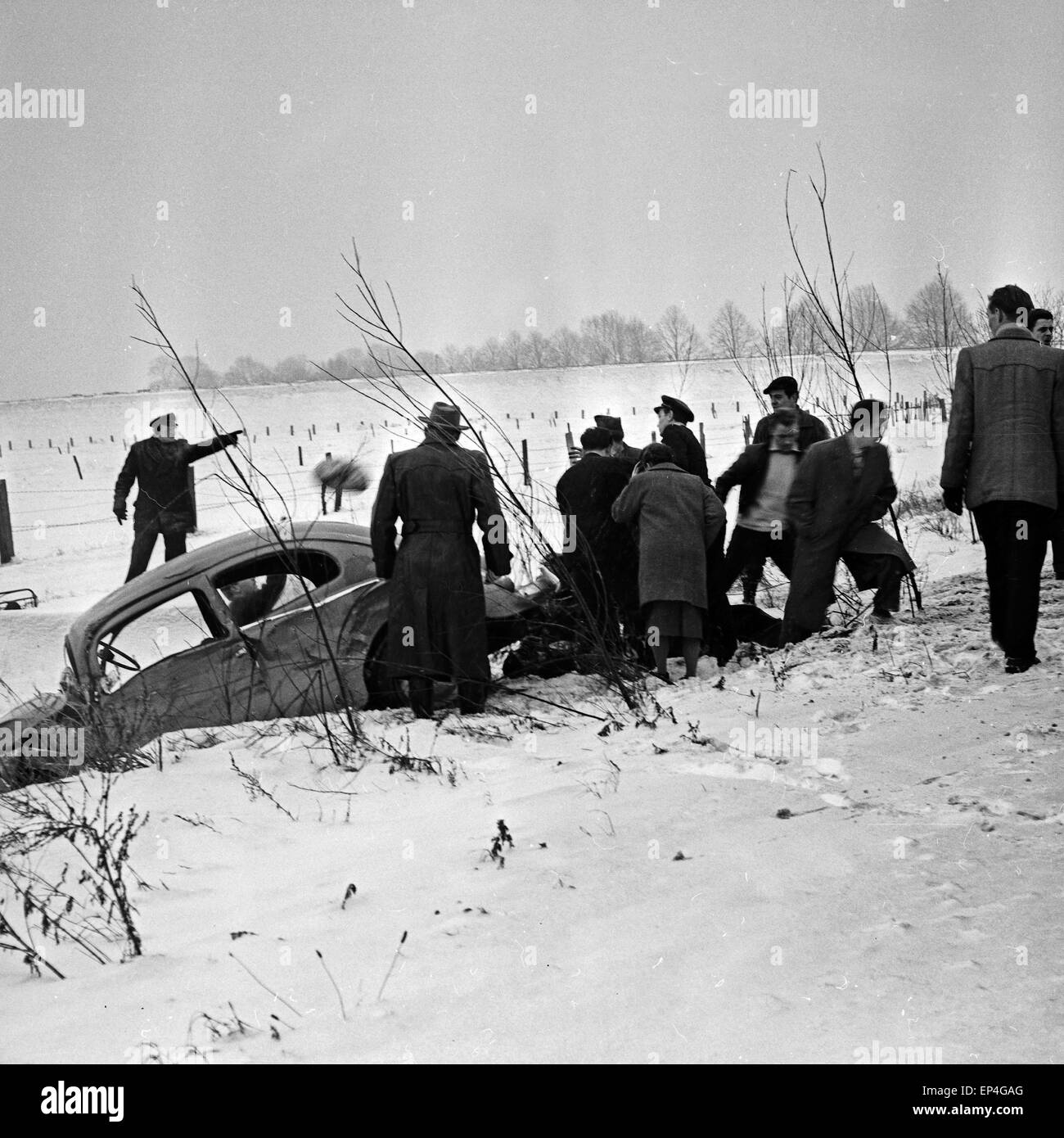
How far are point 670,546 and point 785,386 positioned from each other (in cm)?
153

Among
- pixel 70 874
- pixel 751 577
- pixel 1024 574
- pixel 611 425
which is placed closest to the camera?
pixel 70 874

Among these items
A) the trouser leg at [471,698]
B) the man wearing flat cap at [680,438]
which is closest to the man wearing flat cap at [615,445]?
the man wearing flat cap at [680,438]

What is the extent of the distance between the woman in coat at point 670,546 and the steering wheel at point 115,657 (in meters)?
2.90

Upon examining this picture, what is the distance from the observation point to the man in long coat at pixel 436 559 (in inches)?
252

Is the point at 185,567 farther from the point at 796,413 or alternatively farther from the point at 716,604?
the point at 796,413

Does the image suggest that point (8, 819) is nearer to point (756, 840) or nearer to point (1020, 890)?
point (756, 840)

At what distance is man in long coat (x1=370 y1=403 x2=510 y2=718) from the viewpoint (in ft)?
21.0

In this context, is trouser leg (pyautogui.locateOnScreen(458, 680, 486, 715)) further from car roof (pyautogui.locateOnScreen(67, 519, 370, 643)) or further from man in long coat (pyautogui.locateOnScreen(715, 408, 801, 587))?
man in long coat (pyautogui.locateOnScreen(715, 408, 801, 587))

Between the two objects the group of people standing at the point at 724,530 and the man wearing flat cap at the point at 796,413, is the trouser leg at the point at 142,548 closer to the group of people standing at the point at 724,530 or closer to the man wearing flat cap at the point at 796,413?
the group of people standing at the point at 724,530

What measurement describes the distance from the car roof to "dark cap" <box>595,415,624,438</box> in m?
2.22

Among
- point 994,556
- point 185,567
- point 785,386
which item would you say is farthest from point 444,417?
point 994,556

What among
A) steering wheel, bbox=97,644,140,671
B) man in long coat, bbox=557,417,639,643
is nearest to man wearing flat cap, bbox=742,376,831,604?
man in long coat, bbox=557,417,639,643

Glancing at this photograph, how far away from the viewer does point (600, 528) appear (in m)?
7.60

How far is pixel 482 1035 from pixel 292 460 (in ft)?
120
